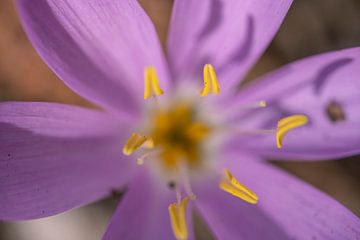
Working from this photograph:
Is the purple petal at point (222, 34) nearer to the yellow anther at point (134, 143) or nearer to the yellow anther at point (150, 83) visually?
the yellow anther at point (150, 83)

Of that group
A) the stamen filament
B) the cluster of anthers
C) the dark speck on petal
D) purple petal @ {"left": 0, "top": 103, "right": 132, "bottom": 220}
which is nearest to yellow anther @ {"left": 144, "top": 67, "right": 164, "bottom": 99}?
the cluster of anthers

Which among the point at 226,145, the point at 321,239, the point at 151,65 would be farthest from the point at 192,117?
the point at 321,239

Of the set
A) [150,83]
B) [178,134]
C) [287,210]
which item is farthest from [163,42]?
[287,210]

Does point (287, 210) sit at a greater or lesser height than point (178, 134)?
lesser

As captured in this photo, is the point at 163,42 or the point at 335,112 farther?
the point at 163,42

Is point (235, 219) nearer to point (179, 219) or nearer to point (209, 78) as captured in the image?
point (179, 219)

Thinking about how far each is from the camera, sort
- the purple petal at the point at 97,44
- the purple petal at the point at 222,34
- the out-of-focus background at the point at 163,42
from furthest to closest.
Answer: the out-of-focus background at the point at 163,42
the purple petal at the point at 222,34
the purple petal at the point at 97,44

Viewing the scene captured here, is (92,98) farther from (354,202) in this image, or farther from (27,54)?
(354,202)

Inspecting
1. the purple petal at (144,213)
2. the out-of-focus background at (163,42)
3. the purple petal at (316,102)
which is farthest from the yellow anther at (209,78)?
the out-of-focus background at (163,42)

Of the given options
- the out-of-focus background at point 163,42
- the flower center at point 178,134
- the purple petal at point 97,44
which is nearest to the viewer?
the purple petal at point 97,44

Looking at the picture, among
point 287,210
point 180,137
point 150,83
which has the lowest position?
point 287,210
